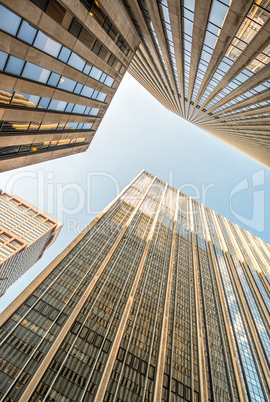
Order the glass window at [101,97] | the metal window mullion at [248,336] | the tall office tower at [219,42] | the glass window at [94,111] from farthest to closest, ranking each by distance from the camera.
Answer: the metal window mullion at [248,336], the glass window at [94,111], the glass window at [101,97], the tall office tower at [219,42]

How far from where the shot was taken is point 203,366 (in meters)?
50.2

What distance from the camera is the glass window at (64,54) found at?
1695cm

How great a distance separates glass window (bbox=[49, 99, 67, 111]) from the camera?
65.4 ft

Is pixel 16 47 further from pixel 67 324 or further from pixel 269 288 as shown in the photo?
pixel 269 288

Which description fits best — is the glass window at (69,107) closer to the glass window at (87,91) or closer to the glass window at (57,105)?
the glass window at (57,105)

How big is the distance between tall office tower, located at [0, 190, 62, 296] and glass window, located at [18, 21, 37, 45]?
94534 mm

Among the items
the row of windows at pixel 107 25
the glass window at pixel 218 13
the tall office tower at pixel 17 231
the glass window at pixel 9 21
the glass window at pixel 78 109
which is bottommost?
the tall office tower at pixel 17 231

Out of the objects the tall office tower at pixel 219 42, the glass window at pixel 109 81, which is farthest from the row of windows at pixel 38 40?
the tall office tower at pixel 219 42

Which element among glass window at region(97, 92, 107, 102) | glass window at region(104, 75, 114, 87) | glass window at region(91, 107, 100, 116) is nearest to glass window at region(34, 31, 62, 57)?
glass window at region(104, 75, 114, 87)

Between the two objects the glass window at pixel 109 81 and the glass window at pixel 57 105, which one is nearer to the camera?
the glass window at pixel 57 105

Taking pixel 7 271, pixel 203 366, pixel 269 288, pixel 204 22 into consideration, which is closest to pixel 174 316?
pixel 203 366

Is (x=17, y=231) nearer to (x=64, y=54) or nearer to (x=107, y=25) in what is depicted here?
(x=64, y=54)

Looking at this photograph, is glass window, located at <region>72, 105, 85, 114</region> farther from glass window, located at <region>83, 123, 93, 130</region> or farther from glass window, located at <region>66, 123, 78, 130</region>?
glass window, located at <region>83, 123, 93, 130</region>

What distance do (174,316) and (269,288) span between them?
60.7 meters
